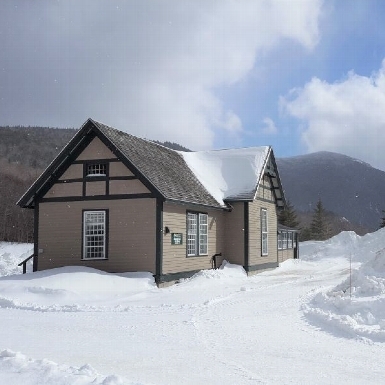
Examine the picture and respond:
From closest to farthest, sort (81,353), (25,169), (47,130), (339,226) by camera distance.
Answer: (81,353) → (25,169) → (47,130) → (339,226)

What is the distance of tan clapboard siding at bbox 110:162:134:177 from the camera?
792 inches

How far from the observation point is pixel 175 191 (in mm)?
20891

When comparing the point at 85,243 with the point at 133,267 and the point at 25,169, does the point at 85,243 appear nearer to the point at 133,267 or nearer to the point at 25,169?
the point at 133,267

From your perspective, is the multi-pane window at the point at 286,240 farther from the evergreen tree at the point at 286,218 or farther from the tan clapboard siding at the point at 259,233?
the evergreen tree at the point at 286,218

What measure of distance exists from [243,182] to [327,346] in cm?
1772

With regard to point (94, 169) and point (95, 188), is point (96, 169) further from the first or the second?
point (95, 188)

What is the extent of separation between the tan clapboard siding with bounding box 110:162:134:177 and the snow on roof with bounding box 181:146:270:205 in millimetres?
6215

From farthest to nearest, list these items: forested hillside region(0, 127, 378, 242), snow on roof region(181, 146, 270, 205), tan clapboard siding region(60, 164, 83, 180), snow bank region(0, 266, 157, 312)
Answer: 1. forested hillside region(0, 127, 378, 242)
2. snow on roof region(181, 146, 270, 205)
3. tan clapboard siding region(60, 164, 83, 180)
4. snow bank region(0, 266, 157, 312)

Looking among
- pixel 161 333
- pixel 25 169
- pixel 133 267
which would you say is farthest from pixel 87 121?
pixel 25 169

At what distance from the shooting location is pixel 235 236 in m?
25.6

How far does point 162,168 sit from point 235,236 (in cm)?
568

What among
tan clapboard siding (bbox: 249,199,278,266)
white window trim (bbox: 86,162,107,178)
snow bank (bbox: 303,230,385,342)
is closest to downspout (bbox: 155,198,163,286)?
white window trim (bbox: 86,162,107,178)

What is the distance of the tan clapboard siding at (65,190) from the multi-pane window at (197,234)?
15.4 ft

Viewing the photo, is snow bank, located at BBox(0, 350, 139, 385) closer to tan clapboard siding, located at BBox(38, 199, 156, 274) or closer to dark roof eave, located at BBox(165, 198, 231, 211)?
tan clapboard siding, located at BBox(38, 199, 156, 274)
